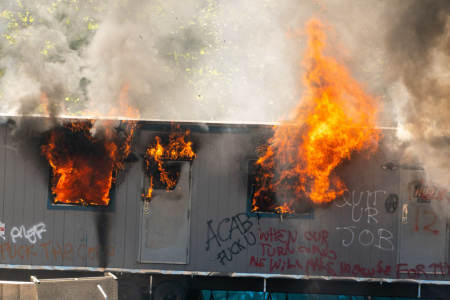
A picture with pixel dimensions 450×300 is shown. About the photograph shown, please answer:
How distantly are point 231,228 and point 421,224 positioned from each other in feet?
11.7

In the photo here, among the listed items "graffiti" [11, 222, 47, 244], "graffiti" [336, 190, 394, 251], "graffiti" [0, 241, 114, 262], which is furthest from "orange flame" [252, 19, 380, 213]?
"graffiti" [11, 222, 47, 244]

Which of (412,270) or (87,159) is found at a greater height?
(87,159)

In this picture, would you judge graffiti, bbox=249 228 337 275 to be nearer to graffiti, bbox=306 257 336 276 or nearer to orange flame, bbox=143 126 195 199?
graffiti, bbox=306 257 336 276

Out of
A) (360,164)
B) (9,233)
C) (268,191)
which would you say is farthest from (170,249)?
(360,164)

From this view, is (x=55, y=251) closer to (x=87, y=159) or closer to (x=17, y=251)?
(x=17, y=251)

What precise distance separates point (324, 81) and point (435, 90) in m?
2.18

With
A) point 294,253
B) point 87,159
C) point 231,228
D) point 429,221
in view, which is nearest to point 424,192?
point 429,221

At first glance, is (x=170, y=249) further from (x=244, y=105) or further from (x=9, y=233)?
(x=244, y=105)

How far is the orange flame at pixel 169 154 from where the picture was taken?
12.1 m

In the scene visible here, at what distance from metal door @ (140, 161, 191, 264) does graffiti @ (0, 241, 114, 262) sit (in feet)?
3.01

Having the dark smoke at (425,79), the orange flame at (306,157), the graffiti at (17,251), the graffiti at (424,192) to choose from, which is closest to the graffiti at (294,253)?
the orange flame at (306,157)

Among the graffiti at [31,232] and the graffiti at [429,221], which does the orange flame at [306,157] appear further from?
the graffiti at [31,232]

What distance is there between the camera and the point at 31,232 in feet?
40.0

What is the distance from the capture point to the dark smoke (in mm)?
12055
